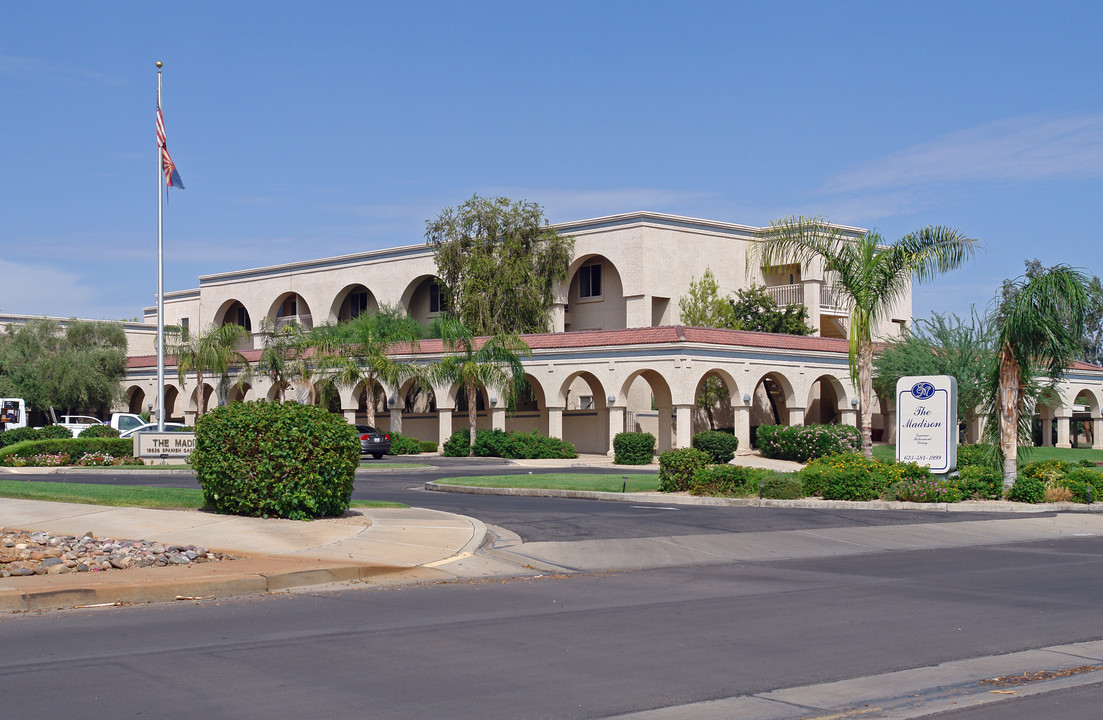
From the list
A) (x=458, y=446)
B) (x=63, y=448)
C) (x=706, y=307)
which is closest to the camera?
(x=63, y=448)

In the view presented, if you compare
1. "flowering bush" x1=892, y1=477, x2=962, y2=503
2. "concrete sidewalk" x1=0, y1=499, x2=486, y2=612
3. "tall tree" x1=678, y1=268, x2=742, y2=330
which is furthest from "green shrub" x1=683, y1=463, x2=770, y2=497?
"tall tree" x1=678, y1=268, x2=742, y2=330

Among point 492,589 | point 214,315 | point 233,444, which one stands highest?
point 214,315

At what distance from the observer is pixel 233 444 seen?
603 inches

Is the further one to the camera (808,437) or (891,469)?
(808,437)

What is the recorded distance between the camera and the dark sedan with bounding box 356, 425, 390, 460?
144ft

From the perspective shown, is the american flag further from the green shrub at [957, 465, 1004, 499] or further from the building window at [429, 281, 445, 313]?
the green shrub at [957, 465, 1004, 499]

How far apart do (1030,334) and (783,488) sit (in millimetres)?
5725

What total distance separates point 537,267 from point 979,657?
44767mm

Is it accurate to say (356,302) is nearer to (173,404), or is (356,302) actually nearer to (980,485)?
(173,404)

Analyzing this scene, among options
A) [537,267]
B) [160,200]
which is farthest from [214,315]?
[160,200]

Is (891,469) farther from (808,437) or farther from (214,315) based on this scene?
(214,315)

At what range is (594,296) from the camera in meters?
54.1

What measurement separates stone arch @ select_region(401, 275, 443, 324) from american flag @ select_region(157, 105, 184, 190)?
71.1 ft

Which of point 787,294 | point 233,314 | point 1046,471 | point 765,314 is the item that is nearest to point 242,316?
point 233,314
